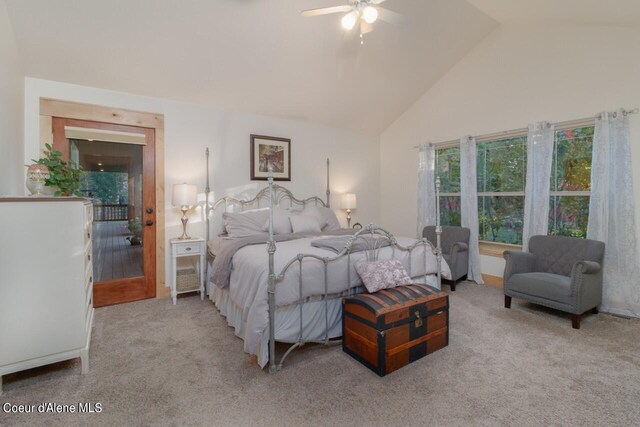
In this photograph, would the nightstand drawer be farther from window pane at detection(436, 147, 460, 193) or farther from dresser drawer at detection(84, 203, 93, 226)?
window pane at detection(436, 147, 460, 193)

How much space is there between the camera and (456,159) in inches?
194

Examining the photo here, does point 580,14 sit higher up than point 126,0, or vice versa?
point 580,14

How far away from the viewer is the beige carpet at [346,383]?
1748 mm

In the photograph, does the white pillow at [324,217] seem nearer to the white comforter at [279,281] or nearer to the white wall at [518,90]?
the white comforter at [279,281]

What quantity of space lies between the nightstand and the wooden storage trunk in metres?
2.15

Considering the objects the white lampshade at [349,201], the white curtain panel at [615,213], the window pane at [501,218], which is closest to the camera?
the white curtain panel at [615,213]

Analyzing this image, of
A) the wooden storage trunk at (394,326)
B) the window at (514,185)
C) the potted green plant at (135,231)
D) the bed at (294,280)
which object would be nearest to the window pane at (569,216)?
the window at (514,185)

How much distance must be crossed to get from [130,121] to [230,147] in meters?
1.21

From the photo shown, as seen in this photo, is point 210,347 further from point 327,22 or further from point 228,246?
point 327,22

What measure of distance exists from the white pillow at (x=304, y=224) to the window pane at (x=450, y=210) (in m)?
Answer: 2.23

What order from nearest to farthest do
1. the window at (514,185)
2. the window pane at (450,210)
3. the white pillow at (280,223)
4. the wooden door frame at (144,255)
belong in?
1. the wooden door frame at (144,255)
2. the window at (514,185)
3. the white pillow at (280,223)
4. the window pane at (450,210)

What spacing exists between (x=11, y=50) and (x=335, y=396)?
12.2 feet

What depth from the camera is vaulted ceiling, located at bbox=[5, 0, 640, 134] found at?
9.21 ft

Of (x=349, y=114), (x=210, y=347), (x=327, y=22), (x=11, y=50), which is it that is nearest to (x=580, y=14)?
(x=327, y=22)
